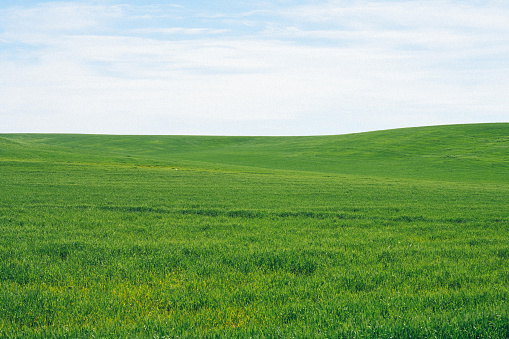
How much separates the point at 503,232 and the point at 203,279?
9.20 m

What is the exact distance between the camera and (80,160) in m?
47.2

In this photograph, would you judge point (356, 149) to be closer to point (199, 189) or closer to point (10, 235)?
point (199, 189)

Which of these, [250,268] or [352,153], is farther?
[352,153]

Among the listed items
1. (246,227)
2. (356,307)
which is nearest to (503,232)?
(246,227)

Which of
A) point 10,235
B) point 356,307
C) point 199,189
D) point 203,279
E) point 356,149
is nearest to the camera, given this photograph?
point 356,307

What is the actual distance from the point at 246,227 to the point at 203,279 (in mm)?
4929

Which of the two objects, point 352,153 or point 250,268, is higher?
point 352,153

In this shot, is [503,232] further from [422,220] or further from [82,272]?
[82,272]

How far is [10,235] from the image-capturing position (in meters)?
10.0

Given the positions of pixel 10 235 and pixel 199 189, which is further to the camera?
pixel 199 189

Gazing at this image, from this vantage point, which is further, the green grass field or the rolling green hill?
the rolling green hill

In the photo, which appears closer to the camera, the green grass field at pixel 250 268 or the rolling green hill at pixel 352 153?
the green grass field at pixel 250 268

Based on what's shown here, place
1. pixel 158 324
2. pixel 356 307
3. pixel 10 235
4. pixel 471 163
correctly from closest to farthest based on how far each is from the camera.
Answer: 1. pixel 158 324
2. pixel 356 307
3. pixel 10 235
4. pixel 471 163

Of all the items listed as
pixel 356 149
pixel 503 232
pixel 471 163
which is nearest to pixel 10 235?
pixel 503 232
